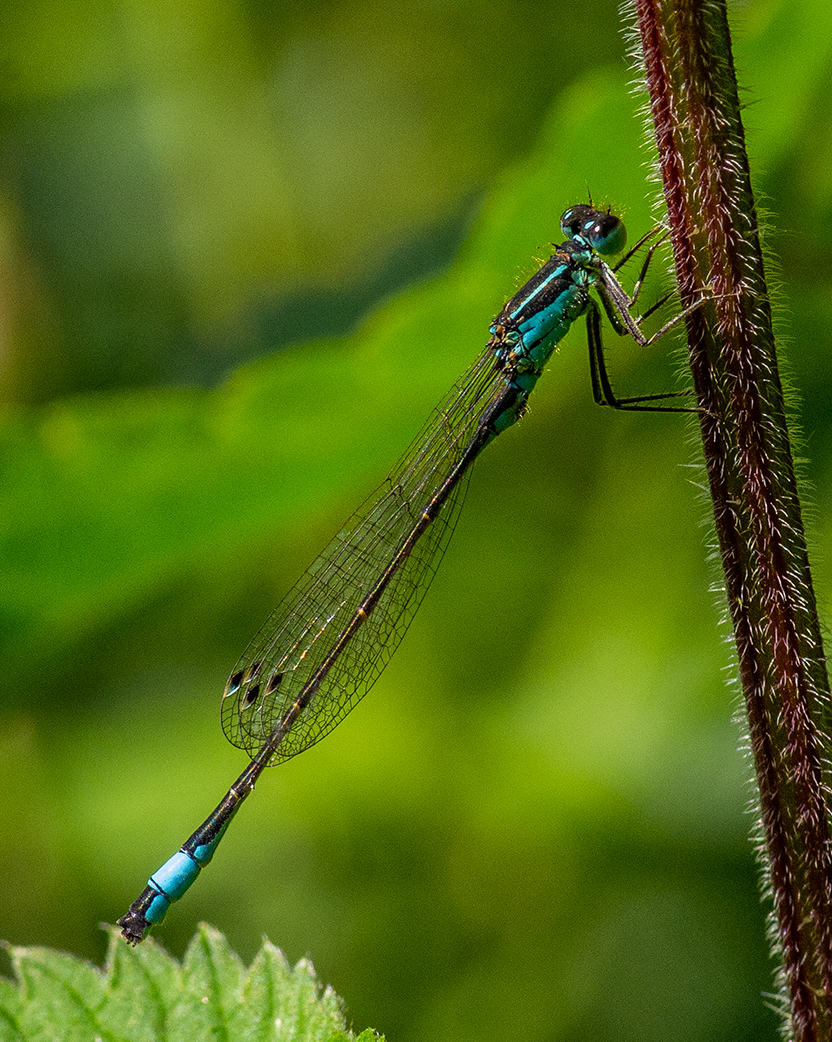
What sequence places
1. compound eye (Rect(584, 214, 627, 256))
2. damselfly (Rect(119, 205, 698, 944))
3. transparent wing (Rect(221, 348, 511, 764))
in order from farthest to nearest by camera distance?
transparent wing (Rect(221, 348, 511, 764)) < damselfly (Rect(119, 205, 698, 944)) < compound eye (Rect(584, 214, 627, 256))

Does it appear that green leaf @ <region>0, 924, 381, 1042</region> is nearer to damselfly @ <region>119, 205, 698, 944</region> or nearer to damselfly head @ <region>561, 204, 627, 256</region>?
damselfly @ <region>119, 205, 698, 944</region>

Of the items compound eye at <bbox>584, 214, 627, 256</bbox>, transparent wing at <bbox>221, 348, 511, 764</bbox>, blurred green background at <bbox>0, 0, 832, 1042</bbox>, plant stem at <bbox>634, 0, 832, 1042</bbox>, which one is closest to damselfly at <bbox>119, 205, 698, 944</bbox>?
transparent wing at <bbox>221, 348, 511, 764</bbox>

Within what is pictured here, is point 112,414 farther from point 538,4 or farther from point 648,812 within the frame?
point 538,4

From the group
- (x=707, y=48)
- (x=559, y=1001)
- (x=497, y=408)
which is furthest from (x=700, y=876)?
(x=707, y=48)

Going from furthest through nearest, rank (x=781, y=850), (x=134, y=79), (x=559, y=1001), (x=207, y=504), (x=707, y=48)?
(x=134, y=79), (x=559, y=1001), (x=207, y=504), (x=781, y=850), (x=707, y=48)

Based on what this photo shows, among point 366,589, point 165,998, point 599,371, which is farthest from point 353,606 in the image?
point 165,998

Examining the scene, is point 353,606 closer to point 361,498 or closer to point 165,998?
point 361,498

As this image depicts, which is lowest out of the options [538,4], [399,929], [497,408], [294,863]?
[399,929]

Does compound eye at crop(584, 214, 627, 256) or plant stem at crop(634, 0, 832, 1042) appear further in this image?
compound eye at crop(584, 214, 627, 256)
